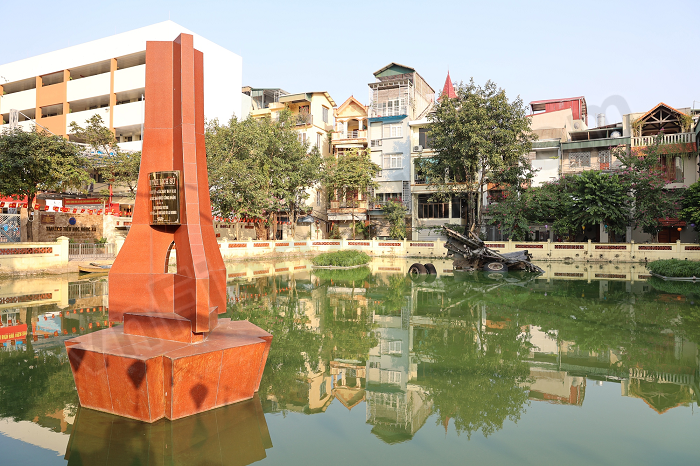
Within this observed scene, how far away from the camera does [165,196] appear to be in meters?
6.34

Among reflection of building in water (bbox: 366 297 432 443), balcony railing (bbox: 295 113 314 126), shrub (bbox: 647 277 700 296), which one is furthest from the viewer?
balcony railing (bbox: 295 113 314 126)

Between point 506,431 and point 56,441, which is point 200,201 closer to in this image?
point 56,441

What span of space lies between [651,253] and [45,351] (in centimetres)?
3216

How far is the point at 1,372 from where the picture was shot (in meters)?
6.75

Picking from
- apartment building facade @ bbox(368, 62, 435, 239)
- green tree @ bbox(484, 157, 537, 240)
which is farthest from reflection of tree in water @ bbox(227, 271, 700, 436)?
apartment building facade @ bbox(368, 62, 435, 239)

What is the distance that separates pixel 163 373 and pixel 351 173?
32671mm

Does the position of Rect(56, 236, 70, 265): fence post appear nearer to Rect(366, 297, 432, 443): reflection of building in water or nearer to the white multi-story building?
Rect(366, 297, 432, 443): reflection of building in water

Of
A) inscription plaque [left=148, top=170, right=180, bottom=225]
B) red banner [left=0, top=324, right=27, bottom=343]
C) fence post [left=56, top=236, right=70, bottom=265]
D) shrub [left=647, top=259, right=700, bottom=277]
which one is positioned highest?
inscription plaque [left=148, top=170, right=180, bottom=225]

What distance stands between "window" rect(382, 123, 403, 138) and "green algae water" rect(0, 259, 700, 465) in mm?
29551

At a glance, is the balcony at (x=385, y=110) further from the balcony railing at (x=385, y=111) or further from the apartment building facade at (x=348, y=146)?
the apartment building facade at (x=348, y=146)

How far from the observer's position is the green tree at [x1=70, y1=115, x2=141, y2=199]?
26.4 m

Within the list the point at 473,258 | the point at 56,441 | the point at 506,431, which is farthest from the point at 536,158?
the point at 56,441

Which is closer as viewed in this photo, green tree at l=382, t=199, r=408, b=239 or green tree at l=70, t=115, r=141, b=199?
green tree at l=70, t=115, r=141, b=199

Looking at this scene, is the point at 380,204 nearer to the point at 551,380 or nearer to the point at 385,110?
the point at 385,110
